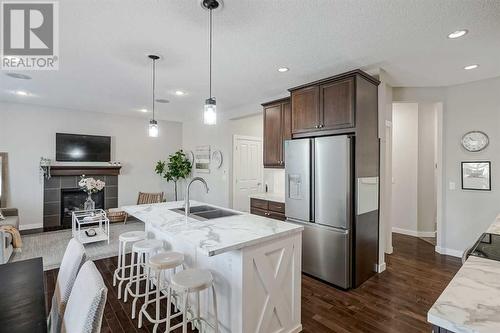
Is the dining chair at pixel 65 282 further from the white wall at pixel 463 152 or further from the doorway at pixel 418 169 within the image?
the doorway at pixel 418 169

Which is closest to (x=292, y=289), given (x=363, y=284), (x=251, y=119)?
(x=363, y=284)

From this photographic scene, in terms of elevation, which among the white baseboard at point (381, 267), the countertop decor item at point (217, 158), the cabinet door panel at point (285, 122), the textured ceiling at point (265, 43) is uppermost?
the textured ceiling at point (265, 43)

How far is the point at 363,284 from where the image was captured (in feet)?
9.93

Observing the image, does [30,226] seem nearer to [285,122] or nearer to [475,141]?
[285,122]

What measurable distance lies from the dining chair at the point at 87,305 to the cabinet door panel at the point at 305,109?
2767 mm

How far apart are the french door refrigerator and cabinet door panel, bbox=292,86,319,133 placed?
223mm

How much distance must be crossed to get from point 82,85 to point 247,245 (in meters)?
3.83

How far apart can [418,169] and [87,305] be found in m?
5.65

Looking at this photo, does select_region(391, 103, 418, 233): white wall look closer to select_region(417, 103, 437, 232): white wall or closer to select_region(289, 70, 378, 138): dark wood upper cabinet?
select_region(417, 103, 437, 232): white wall

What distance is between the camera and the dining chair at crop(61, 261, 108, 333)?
99cm

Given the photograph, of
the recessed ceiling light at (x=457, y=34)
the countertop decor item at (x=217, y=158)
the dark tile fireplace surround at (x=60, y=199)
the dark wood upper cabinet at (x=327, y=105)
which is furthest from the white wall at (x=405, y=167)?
the dark tile fireplace surround at (x=60, y=199)

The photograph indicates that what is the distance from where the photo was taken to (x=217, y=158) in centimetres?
606

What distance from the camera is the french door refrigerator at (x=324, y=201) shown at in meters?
2.86

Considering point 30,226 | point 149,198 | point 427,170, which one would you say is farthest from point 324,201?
point 30,226
